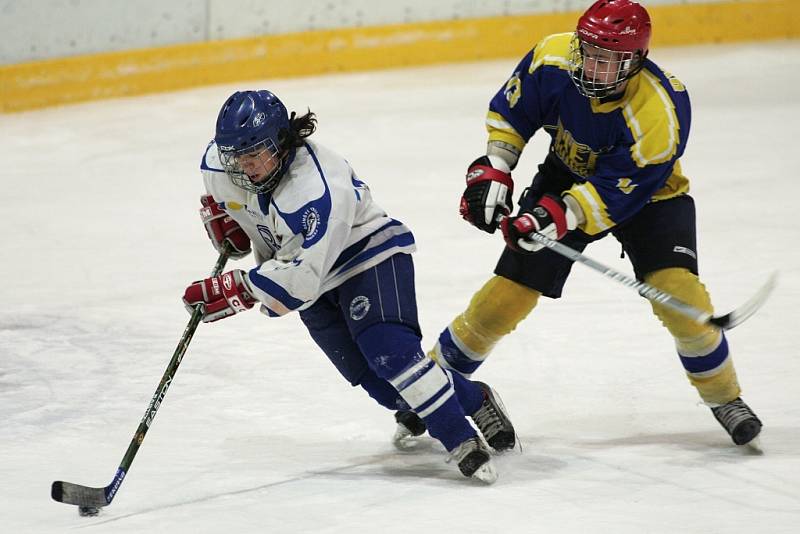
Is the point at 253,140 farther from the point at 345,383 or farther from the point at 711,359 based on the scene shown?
the point at 711,359

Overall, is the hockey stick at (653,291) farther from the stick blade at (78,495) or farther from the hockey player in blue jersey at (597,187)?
the stick blade at (78,495)

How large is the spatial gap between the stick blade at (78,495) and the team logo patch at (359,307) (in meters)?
0.73

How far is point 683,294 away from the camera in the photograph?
10.6ft

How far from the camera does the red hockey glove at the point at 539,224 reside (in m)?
3.13

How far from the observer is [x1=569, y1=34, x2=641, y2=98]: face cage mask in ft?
10.1

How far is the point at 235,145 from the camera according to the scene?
9.74ft

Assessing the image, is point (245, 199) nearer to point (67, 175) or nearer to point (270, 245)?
point (270, 245)

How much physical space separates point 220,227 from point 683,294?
48.5 inches

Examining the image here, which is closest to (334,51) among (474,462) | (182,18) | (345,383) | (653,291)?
(182,18)

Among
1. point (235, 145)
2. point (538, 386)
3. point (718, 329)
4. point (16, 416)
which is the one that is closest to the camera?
point (235, 145)

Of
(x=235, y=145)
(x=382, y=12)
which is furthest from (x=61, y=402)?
(x=382, y=12)

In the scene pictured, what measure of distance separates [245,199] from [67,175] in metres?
3.31

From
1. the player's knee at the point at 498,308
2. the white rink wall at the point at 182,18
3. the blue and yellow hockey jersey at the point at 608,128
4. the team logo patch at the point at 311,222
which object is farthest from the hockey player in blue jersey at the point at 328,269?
the white rink wall at the point at 182,18

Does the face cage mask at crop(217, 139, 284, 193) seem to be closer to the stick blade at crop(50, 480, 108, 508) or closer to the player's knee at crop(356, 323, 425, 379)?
the player's knee at crop(356, 323, 425, 379)
